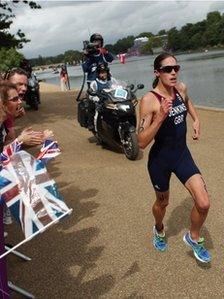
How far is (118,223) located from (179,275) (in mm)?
1542

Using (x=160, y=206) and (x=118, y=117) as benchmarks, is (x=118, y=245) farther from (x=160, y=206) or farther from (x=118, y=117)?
(x=118, y=117)

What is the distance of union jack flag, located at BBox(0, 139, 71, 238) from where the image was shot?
3.17m

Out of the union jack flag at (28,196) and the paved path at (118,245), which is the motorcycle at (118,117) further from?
the union jack flag at (28,196)

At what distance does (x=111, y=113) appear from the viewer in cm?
921

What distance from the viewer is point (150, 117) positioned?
4594mm

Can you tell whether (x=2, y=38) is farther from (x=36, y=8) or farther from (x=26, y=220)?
(x=26, y=220)

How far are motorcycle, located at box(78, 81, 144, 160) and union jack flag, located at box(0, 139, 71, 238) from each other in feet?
17.9

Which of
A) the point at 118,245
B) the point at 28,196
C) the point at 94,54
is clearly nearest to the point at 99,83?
the point at 94,54

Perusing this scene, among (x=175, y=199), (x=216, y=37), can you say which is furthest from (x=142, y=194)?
(x=216, y=37)

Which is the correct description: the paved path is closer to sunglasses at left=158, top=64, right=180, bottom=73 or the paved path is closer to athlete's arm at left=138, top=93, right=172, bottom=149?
athlete's arm at left=138, top=93, right=172, bottom=149

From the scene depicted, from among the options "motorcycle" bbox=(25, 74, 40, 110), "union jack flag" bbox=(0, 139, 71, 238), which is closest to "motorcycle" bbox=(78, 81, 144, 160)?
"union jack flag" bbox=(0, 139, 71, 238)

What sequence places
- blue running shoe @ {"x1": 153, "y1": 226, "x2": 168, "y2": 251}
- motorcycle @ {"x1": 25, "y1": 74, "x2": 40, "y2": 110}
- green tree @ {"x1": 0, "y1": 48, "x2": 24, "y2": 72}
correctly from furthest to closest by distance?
green tree @ {"x1": 0, "y1": 48, "x2": 24, "y2": 72} < motorcycle @ {"x1": 25, "y1": 74, "x2": 40, "y2": 110} < blue running shoe @ {"x1": 153, "y1": 226, "x2": 168, "y2": 251}

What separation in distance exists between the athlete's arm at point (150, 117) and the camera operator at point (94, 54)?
231 inches

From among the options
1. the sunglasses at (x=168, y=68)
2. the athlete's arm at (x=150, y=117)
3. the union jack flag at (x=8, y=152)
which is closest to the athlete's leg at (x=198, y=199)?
the athlete's arm at (x=150, y=117)
